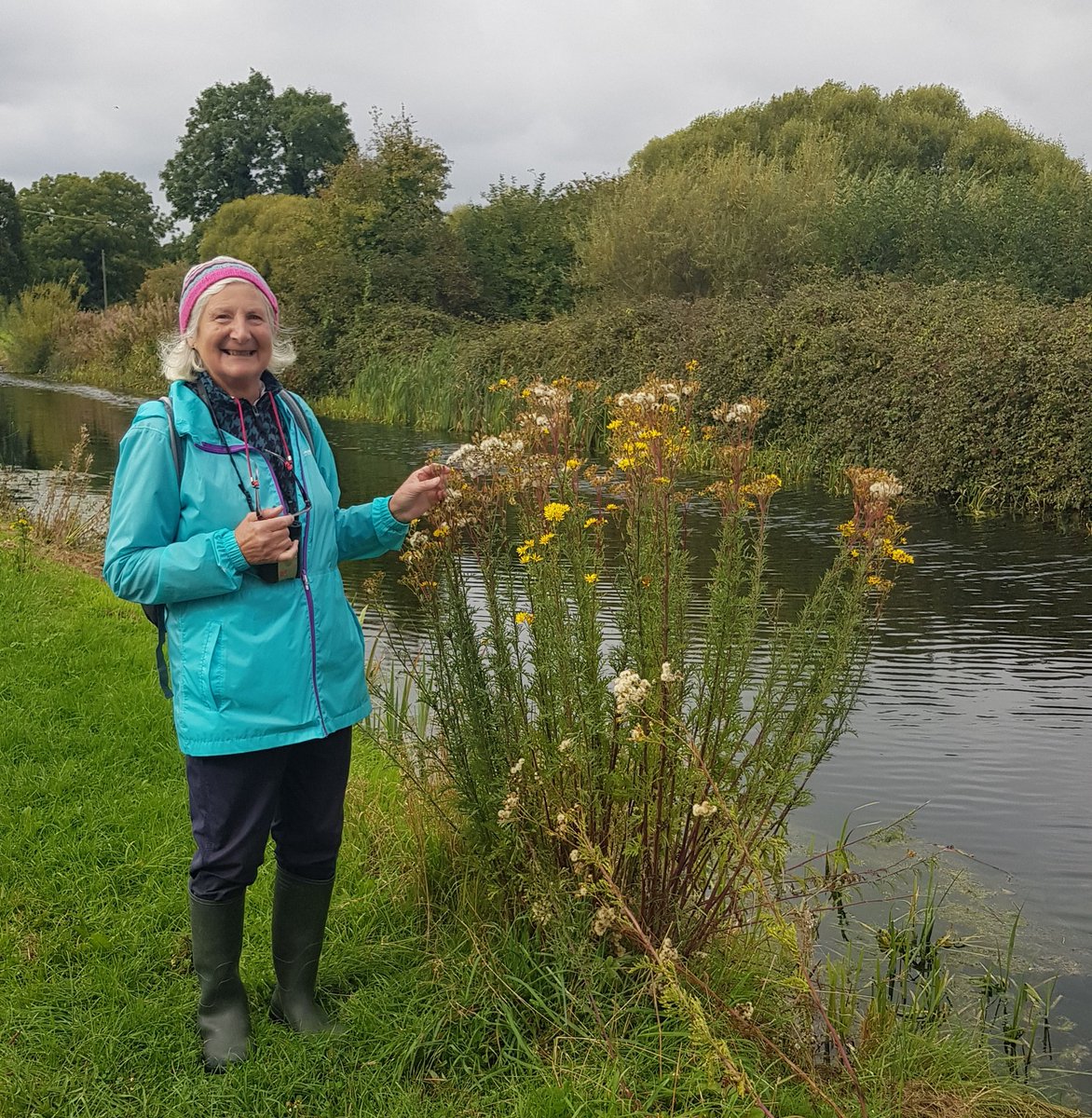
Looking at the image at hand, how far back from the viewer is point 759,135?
40562mm

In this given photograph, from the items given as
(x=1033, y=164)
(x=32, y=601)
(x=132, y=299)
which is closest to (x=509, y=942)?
(x=32, y=601)

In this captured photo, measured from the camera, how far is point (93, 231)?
225 ft

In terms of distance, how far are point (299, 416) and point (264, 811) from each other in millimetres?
967

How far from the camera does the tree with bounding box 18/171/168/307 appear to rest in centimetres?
6744

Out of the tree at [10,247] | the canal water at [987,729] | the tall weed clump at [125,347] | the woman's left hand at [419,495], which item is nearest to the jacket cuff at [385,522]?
the woman's left hand at [419,495]

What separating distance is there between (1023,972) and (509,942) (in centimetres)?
191

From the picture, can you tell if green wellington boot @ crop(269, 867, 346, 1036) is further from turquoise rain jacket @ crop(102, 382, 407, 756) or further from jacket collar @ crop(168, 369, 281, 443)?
jacket collar @ crop(168, 369, 281, 443)

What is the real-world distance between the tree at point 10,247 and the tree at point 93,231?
2659 millimetres

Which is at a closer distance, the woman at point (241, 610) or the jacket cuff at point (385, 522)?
the woman at point (241, 610)

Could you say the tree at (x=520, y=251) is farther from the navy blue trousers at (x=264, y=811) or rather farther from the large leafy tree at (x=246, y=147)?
the large leafy tree at (x=246, y=147)

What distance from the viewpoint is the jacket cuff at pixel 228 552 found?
2.42m

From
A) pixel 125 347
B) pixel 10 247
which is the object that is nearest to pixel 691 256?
pixel 125 347

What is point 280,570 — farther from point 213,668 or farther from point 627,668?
point 627,668

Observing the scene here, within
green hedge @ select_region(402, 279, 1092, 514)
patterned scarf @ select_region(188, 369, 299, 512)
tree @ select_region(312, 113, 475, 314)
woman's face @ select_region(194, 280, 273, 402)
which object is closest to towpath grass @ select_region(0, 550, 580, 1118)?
patterned scarf @ select_region(188, 369, 299, 512)
